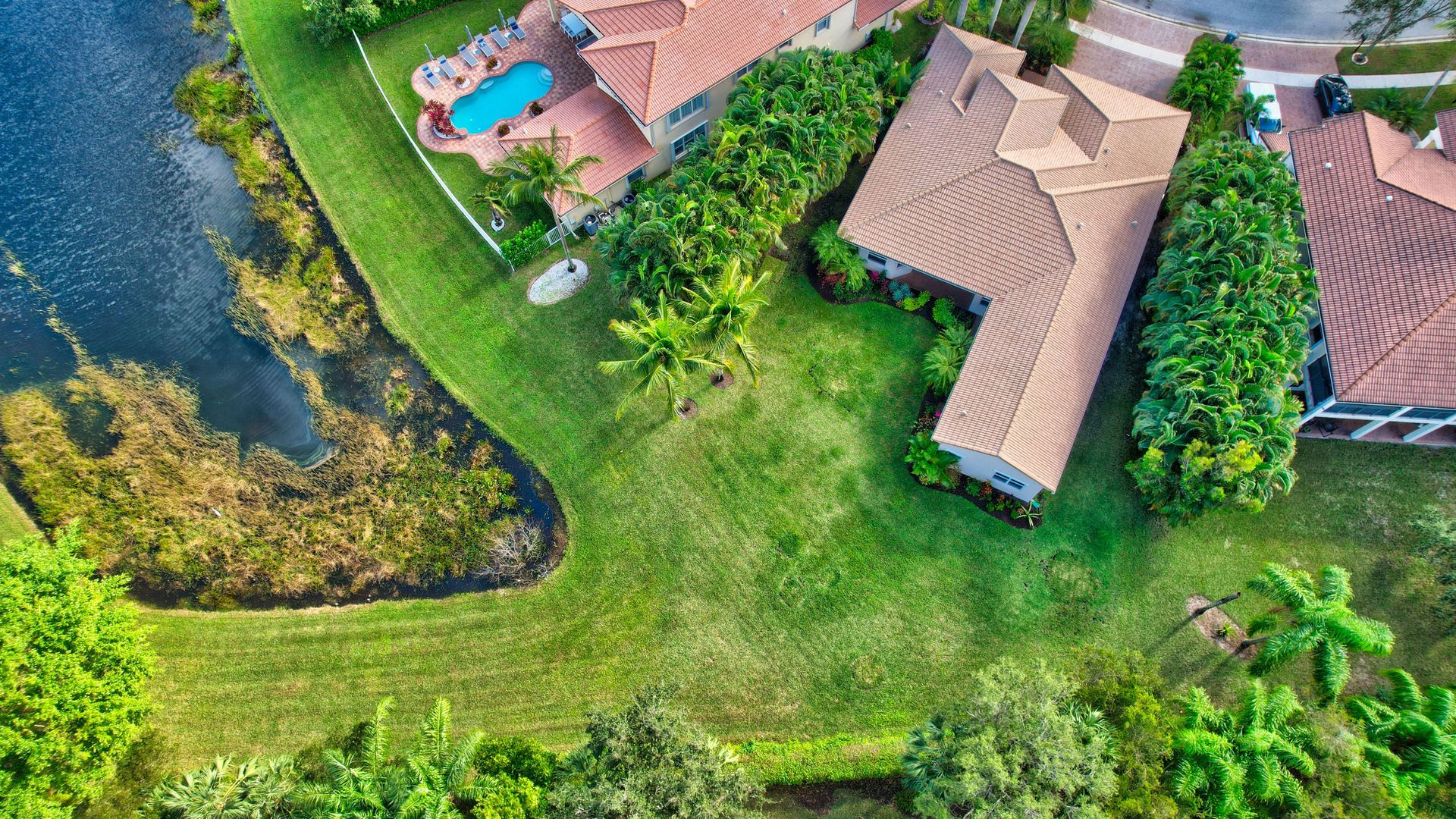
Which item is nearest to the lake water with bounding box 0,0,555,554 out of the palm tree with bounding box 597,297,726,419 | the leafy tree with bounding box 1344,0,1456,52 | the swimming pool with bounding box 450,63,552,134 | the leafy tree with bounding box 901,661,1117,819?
the palm tree with bounding box 597,297,726,419

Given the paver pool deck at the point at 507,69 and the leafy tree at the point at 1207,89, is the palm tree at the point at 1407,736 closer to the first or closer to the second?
the leafy tree at the point at 1207,89

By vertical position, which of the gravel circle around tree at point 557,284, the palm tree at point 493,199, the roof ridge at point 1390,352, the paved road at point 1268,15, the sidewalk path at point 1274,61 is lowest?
the gravel circle around tree at point 557,284

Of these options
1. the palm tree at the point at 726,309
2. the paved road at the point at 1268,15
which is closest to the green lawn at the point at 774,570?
the palm tree at the point at 726,309

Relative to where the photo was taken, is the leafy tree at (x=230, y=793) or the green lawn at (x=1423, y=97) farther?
the green lawn at (x=1423, y=97)

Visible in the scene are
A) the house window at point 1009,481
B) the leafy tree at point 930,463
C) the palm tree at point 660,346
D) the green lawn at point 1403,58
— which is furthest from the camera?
→ the green lawn at point 1403,58

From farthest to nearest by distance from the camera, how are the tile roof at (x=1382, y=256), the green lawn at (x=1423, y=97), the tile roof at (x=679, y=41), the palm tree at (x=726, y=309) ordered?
1. the green lawn at (x=1423, y=97)
2. the tile roof at (x=679, y=41)
3. the tile roof at (x=1382, y=256)
4. the palm tree at (x=726, y=309)

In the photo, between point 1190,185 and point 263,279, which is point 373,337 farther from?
point 1190,185

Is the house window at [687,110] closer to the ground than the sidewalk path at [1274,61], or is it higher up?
closer to the ground
